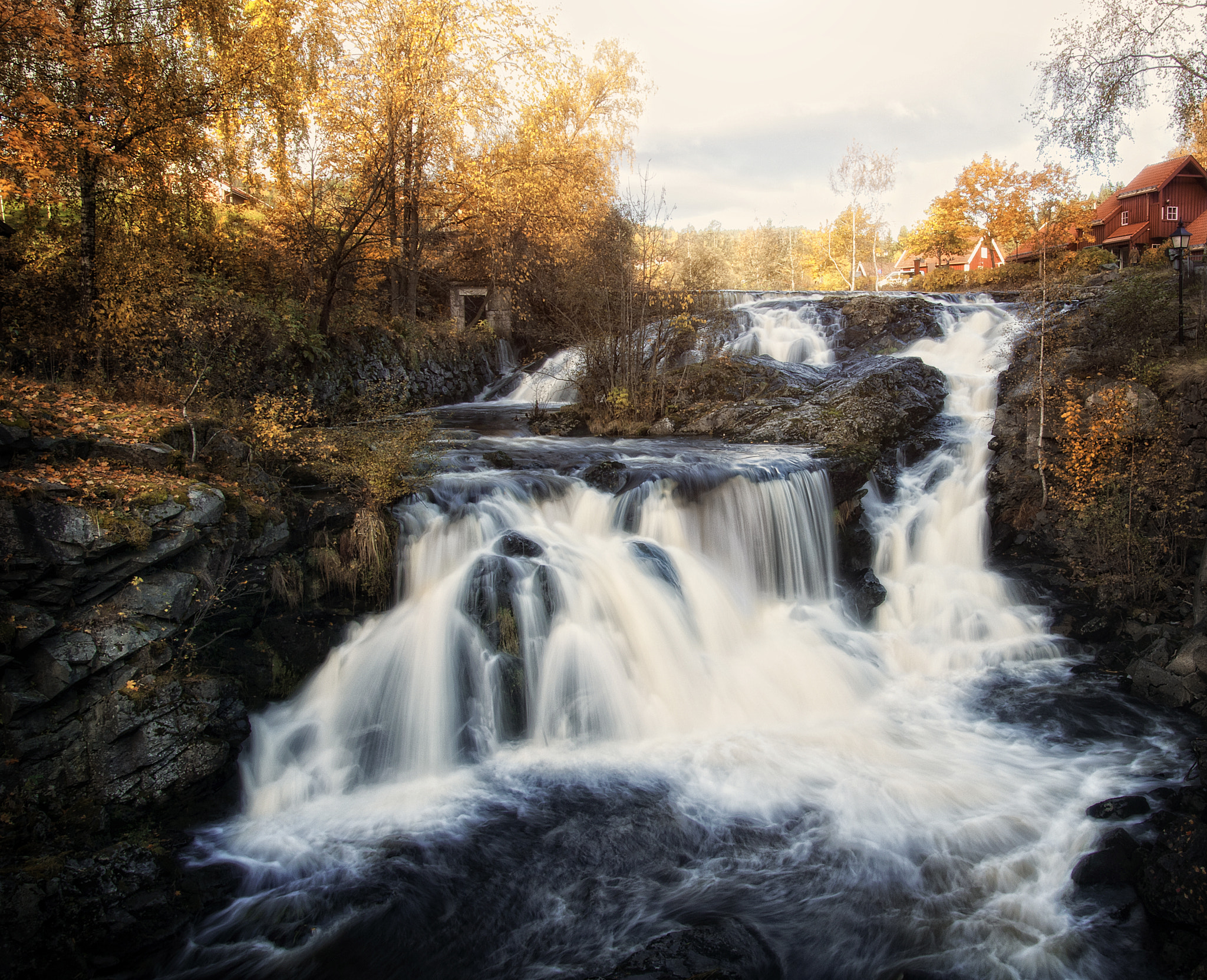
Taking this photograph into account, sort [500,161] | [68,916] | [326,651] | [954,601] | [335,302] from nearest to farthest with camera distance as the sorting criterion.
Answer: [68,916], [326,651], [954,601], [335,302], [500,161]

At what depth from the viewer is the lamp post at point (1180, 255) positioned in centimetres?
1146

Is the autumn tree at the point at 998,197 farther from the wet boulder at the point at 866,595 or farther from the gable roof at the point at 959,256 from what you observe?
the wet boulder at the point at 866,595

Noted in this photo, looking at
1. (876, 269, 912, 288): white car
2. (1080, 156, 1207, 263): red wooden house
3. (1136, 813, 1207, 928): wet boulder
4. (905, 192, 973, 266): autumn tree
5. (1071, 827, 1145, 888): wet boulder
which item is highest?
(876, 269, 912, 288): white car

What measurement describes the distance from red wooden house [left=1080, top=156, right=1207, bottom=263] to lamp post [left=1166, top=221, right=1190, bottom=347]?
76.0ft

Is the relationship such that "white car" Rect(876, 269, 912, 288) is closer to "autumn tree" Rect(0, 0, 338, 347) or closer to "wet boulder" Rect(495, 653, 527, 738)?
"autumn tree" Rect(0, 0, 338, 347)

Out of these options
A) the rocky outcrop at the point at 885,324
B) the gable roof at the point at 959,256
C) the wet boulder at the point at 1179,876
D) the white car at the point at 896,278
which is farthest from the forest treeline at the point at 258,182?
the white car at the point at 896,278

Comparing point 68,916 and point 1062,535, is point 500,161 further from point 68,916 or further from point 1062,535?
point 68,916

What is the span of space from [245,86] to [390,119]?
2.91 m

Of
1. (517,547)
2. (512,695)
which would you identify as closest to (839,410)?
(517,547)

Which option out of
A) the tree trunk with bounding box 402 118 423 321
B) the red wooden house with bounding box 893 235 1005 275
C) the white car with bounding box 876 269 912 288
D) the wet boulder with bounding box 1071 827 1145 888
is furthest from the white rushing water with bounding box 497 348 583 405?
the white car with bounding box 876 269 912 288

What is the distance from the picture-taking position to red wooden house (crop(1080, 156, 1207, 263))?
31.0 meters

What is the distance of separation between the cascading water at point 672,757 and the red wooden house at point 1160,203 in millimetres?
30842

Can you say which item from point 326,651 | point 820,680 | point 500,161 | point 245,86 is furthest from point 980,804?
point 500,161

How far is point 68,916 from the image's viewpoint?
4547 mm
